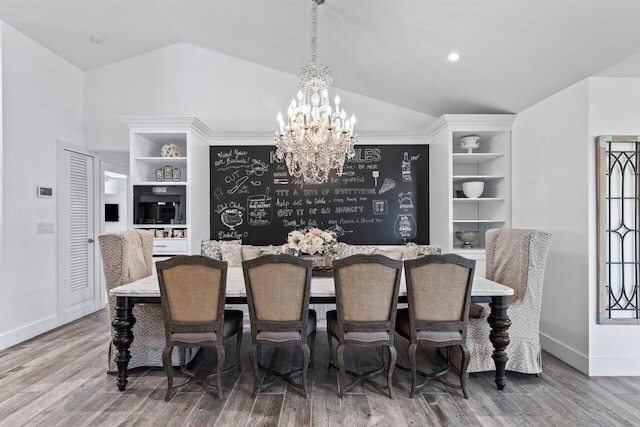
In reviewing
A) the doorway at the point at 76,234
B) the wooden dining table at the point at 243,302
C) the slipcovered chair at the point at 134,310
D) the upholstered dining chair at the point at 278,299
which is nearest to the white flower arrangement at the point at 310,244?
the wooden dining table at the point at 243,302

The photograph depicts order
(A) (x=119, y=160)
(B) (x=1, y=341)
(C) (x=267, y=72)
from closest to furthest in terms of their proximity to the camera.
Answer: (B) (x=1, y=341) < (C) (x=267, y=72) < (A) (x=119, y=160)

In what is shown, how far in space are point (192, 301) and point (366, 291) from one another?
3.75 feet

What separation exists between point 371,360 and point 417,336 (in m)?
0.79

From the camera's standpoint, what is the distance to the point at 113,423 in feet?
6.91

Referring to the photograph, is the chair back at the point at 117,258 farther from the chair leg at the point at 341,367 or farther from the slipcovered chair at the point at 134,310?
the chair leg at the point at 341,367

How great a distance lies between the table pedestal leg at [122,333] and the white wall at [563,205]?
11.4ft

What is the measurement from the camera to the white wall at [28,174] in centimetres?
340

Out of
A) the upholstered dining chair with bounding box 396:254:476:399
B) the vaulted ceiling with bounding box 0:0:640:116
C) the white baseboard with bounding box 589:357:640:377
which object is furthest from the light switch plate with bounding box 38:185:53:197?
the white baseboard with bounding box 589:357:640:377

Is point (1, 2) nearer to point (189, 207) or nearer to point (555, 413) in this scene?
point (189, 207)

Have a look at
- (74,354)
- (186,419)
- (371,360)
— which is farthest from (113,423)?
(371,360)

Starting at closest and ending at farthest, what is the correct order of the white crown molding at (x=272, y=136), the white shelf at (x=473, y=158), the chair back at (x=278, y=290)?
1. the chair back at (x=278, y=290)
2. the white shelf at (x=473, y=158)
3. the white crown molding at (x=272, y=136)

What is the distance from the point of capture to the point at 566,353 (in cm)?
299

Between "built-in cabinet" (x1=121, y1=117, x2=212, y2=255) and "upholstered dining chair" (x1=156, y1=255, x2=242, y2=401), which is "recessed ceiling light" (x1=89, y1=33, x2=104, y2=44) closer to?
"built-in cabinet" (x1=121, y1=117, x2=212, y2=255)

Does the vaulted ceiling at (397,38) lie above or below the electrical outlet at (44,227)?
above
